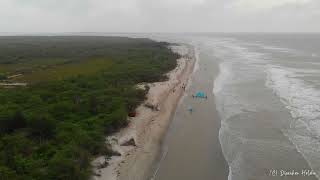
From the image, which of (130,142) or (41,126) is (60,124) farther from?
(130,142)

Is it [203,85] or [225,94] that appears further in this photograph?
[203,85]

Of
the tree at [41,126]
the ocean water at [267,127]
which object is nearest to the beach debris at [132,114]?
the ocean water at [267,127]

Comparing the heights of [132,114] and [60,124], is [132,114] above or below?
below

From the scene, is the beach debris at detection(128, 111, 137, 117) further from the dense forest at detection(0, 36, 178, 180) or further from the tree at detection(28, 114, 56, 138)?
the tree at detection(28, 114, 56, 138)

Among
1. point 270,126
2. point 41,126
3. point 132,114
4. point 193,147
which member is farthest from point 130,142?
point 270,126

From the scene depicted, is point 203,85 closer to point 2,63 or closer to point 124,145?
point 124,145

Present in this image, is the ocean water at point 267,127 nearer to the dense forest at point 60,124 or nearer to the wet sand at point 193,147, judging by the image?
the wet sand at point 193,147

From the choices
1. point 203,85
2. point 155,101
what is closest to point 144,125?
point 155,101
